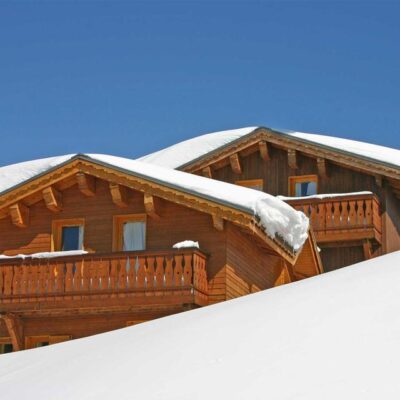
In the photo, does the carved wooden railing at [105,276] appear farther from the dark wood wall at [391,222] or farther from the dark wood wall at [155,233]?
the dark wood wall at [391,222]

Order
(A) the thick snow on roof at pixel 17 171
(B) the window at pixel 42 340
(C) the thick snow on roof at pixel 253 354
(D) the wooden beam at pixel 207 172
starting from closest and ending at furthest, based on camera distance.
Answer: (C) the thick snow on roof at pixel 253 354
(B) the window at pixel 42 340
(D) the wooden beam at pixel 207 172
(A) the thick snow on roof at pixel 17 171

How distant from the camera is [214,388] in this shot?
10094 mm

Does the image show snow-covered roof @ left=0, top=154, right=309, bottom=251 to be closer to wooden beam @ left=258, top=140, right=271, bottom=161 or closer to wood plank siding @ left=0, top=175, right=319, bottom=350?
wood plank siding @ left=0, top=175, right=319, bottom=350

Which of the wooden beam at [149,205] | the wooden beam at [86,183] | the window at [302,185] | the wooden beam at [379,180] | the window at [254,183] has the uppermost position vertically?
the window at [254,183]

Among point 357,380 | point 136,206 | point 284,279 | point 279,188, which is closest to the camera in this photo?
point 357,380

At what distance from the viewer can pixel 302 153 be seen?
3031 centimetres

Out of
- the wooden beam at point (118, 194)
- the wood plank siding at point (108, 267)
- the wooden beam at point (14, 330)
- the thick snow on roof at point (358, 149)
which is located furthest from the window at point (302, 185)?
the wooden beam at point (14, 330)

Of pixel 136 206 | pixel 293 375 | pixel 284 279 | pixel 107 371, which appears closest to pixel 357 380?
pixel 293 375

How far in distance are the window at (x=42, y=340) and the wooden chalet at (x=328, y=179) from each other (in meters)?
8.27

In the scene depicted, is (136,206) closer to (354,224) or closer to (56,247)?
(56,247)

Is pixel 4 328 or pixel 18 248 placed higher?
pixel 18 248

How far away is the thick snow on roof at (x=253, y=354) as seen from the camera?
384 inches

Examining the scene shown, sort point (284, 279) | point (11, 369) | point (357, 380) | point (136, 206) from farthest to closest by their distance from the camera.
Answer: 1. point (284, 279)
2. point (136, 206)
3. point (11, 369)
4. point (357, 380)

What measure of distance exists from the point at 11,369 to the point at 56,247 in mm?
10440
